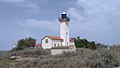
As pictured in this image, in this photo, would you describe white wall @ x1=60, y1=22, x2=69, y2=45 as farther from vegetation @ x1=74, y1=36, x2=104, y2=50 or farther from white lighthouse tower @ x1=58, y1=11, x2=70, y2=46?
vegetation @ x1=74, y1=36, x2=104, y2=50

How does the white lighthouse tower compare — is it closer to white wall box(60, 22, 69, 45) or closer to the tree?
white wall box(60, 22, 69, 45)

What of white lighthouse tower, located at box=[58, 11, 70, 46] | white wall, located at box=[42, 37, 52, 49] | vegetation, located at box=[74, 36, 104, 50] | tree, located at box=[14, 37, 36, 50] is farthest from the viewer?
white lighthouse tower, located at box=[58, 11, 70, 46]

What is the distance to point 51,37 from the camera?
58719 mm

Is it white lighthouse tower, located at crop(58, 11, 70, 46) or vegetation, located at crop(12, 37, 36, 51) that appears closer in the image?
vegetation, located at crop(12, 37, 36, 51)

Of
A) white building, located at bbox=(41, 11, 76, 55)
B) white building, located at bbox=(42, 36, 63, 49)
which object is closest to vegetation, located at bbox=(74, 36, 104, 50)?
white building, located at bbox=(41, 11, 76, 55)

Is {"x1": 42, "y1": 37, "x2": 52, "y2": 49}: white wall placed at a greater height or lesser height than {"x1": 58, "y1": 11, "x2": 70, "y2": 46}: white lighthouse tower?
lesser

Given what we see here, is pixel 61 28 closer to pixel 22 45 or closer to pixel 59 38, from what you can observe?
pixel 59 38

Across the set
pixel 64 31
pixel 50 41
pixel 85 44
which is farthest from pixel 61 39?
pixel 85 44

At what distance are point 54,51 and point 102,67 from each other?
105ft

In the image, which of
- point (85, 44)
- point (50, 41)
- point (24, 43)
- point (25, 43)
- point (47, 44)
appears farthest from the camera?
point (47, 44)

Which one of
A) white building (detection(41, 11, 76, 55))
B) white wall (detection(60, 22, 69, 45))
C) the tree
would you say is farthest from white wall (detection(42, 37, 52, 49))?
white wall (detection(60, 22, 69, 45))

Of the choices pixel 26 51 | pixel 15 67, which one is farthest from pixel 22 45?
pixel 15 67

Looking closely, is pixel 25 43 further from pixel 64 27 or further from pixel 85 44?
pixel 85 44

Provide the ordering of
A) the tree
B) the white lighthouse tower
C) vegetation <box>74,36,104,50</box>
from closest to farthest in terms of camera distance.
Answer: vegetation <box>74,36,104,50</box>, the tree, the white lighthouse tower
